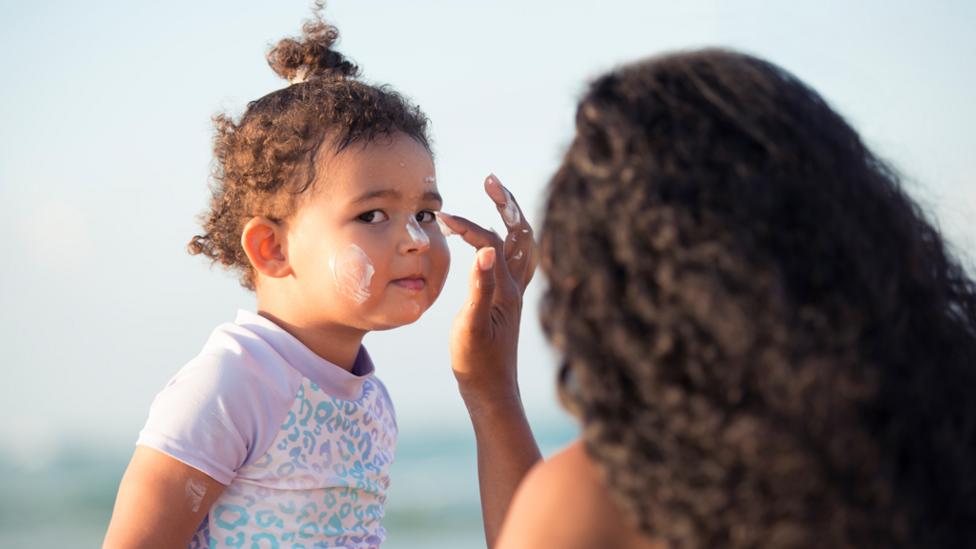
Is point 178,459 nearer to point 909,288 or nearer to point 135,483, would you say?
point 135,483

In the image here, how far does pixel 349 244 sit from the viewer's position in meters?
3.13

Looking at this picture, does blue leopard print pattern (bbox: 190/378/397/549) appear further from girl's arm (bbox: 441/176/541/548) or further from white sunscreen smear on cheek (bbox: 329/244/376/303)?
girl's arm (bbox: 441/176/541/548)

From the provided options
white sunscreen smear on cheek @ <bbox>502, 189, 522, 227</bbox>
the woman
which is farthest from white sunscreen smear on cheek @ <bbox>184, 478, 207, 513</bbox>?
the woman

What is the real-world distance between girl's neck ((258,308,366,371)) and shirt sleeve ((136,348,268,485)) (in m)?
0.27

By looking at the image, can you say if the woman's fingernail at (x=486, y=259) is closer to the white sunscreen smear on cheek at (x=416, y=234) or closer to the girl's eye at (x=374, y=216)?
the white sunscreen smear on cheek at (x=416, y=234)

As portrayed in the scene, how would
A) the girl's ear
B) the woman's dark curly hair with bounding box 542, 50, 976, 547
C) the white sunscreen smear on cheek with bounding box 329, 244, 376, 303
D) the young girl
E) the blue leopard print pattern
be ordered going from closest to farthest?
the woman's dark curly hair with bounding box 542, 50, 976, 547 < the young girl < the blue leopard print pattern < the white sunscreen smear on cheek with bounding box 329, 244, 376, 303 < the girl's ear

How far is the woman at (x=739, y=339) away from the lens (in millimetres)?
1395

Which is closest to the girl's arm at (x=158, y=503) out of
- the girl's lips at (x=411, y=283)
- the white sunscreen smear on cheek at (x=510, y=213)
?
the girl's lips at (x=411, y=283)

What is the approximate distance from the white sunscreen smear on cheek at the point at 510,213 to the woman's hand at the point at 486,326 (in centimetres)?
8

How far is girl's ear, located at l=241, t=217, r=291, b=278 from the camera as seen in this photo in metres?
3.28

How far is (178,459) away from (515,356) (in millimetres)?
924

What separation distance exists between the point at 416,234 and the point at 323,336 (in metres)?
0.40

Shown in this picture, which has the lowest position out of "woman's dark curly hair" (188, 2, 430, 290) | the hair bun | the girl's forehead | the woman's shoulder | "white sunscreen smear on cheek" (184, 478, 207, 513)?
the woman's shoulder

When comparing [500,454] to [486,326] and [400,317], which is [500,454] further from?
[400,317]
